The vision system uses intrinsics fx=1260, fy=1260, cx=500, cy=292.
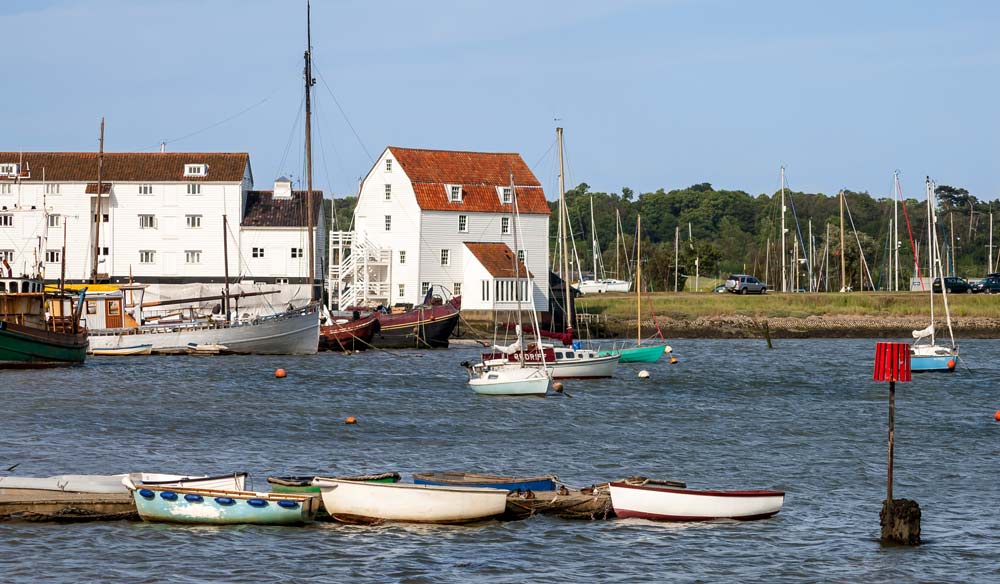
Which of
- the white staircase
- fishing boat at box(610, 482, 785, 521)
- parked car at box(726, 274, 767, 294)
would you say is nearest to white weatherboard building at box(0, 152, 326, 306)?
the white staircase

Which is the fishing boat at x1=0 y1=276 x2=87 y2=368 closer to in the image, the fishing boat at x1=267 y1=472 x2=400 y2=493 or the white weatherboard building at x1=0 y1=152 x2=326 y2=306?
the white weatherboard building at x1=0 y1=152 x2=326 y2=306

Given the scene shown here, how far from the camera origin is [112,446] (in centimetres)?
3136

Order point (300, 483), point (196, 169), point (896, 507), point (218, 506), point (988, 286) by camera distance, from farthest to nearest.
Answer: point (988, 286) < point (196, 169) < point (300, 483) < point (218, 506) < point (896, 507)

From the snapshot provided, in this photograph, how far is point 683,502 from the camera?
2252cm

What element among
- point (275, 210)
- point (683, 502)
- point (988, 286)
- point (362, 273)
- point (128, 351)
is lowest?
point (683, 502)

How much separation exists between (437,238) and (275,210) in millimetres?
13532

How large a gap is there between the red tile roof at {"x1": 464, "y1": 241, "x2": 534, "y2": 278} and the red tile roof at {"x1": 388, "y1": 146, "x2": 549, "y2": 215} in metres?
2.72

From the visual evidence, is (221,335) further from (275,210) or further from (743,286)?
(743,286)

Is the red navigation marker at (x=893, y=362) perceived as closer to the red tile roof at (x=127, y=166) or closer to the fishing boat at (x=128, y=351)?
the fishing boat at (x=128, y=351)

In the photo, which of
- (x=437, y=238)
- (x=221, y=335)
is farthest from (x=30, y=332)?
(x=437, y=238)

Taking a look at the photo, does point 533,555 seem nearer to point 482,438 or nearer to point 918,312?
point 482,438

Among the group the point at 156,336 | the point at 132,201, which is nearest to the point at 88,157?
the point at 132,201

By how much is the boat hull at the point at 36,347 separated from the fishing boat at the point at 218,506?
32870 millimetres

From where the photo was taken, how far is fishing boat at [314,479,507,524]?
71.2ft
